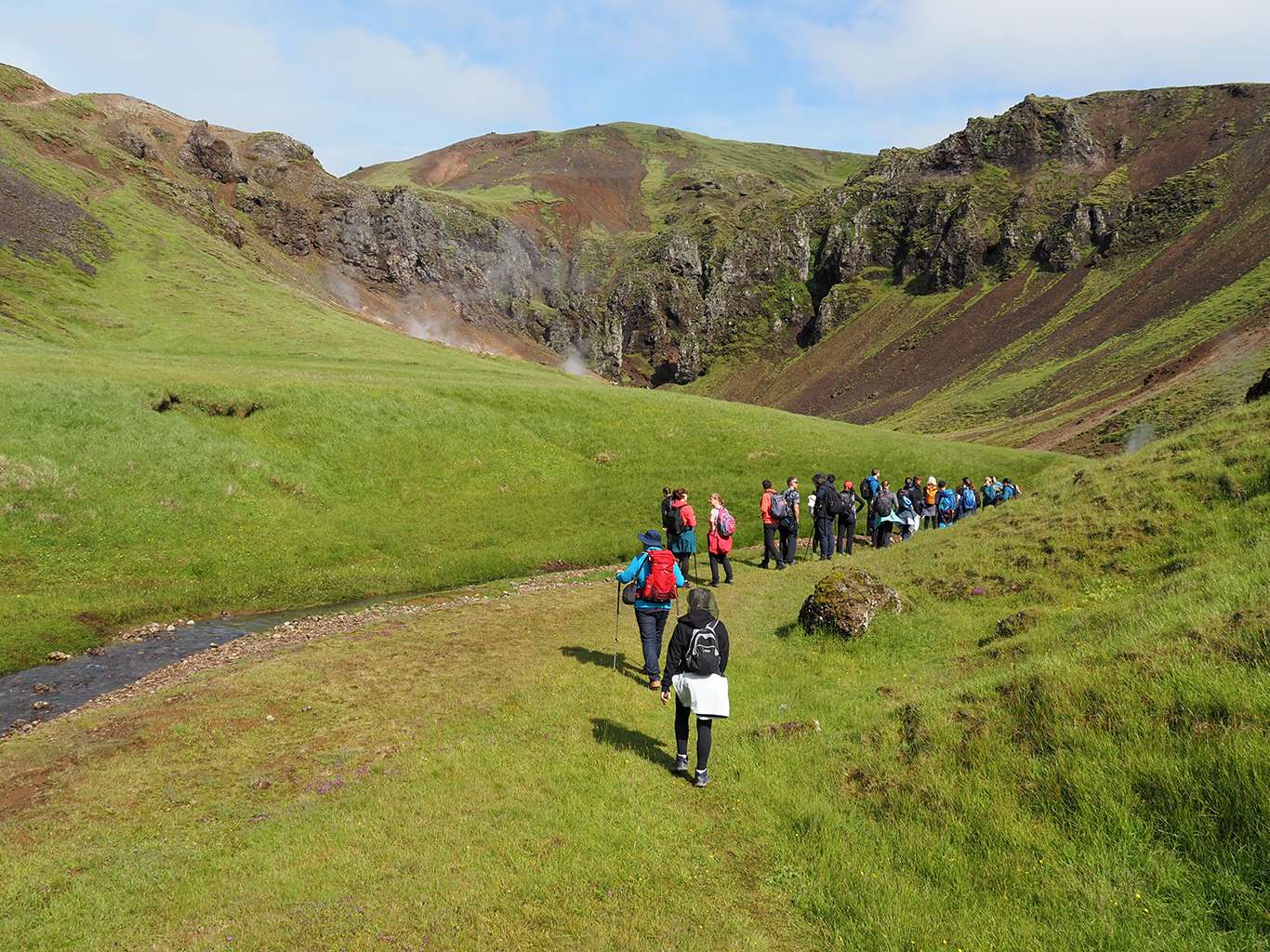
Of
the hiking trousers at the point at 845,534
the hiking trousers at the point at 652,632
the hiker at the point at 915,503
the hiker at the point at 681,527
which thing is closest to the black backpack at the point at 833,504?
the hiking trousers at the point at 845,534

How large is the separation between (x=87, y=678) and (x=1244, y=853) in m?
23.4

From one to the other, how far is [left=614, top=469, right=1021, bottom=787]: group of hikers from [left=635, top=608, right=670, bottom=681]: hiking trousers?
0.8 inches

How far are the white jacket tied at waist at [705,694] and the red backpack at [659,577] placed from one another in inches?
158

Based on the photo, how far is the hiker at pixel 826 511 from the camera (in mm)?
25969

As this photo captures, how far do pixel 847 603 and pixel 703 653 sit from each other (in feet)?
24.5

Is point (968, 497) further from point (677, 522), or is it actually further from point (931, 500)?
point (677, 522)

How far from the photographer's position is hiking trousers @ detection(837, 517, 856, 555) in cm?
2814

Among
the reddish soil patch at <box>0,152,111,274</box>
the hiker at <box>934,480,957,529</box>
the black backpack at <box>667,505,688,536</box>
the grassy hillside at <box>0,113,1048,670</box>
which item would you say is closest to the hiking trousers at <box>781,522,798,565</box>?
the black backpack at <box>667,505,688,536</box>

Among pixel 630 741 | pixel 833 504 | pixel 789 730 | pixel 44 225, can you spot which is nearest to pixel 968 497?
pixel 833 504

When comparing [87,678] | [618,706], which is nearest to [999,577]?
[618,706]

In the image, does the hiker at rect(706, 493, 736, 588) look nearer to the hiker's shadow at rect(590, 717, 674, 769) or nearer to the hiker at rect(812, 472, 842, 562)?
the hiker at rect(812, 472, 842, 562)

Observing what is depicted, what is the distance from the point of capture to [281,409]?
38906 millimetres

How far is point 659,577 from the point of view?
13836mm

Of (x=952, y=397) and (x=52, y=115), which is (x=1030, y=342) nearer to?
(x=952, y=397)
